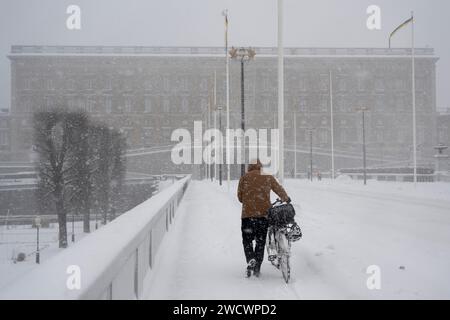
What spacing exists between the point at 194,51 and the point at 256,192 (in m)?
88.4

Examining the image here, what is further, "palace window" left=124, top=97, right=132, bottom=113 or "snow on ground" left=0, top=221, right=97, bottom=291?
"palace window" left=124, top=97, right=132, bottom=113

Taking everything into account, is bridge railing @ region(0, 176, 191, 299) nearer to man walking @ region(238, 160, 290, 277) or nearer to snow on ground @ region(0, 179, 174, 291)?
man walking @ region(238, 160, 290, 277)

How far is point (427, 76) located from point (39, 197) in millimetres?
74054

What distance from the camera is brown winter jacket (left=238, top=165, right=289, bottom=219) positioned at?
670cm

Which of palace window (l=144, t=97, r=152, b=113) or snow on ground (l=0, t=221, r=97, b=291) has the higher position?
palace window (l=144, t=97, r=152, b=113)

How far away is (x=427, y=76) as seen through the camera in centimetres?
9038

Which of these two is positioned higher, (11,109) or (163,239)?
(11,109)

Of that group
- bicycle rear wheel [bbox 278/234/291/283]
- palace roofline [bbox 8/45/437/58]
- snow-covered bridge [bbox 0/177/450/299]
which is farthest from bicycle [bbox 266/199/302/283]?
palace roofline [bbox 8/45/437/58]

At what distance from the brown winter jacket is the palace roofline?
283 feet

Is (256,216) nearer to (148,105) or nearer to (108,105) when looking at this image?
(148,105)

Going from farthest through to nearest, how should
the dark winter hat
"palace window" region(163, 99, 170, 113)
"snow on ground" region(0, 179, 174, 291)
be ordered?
"palace window" region(163, 99, 170, 113), "snow on ground" region(0, 179, 174, 291), the dark winter hat

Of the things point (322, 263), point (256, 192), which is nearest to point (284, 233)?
point (256, 192)
